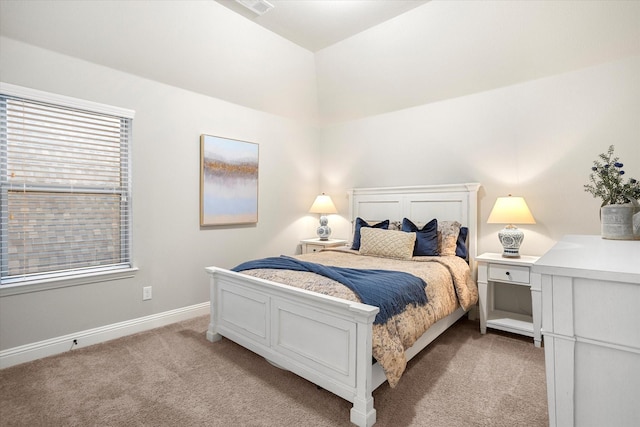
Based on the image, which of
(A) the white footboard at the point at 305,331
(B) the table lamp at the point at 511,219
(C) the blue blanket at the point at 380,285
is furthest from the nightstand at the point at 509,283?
(A) the white footboard at the point at 305,331

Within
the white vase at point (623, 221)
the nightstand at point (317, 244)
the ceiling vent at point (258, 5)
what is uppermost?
the ceiling vent at point (258, 5)

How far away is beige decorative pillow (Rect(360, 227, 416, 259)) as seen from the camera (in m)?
3.15

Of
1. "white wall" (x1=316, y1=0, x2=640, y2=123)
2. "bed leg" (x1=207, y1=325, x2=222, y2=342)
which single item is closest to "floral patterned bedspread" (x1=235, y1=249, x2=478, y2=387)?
"bed leg" (x1=207, y1=325, x2=222, y2=342)

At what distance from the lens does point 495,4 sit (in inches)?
108

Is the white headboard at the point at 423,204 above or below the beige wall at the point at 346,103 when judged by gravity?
below

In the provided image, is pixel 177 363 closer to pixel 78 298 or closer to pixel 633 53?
pixel 78 298

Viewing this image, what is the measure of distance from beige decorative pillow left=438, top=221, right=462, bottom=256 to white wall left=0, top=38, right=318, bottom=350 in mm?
2000

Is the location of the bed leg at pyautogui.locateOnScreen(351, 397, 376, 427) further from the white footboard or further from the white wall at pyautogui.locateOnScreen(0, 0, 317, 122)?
the white wall at pyautogui.locateOnScreen(0, 0, 317, 122)

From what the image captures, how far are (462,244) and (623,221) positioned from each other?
5.99 ft

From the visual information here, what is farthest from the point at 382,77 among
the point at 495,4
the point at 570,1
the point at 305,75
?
the point at 570,1

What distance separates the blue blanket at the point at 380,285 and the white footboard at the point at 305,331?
168 millimetres

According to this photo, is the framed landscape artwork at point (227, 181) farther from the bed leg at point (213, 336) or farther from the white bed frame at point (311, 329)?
the bed leg at point (213, 336)

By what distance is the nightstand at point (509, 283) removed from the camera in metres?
2.75

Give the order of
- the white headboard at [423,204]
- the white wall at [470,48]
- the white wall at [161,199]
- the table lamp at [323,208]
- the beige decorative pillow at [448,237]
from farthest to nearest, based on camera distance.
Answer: the table lamp at [323,208]
the white headboard at [423,204]
the beige decorative pillow at [448,237]
the white wall at [470,48]
the white wall at [161,199]
